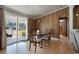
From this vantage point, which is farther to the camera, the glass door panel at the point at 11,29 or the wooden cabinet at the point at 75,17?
the wooden cabinet at the point at 75,17

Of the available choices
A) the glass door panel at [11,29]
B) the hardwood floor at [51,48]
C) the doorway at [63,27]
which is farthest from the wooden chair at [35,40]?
the doorway at [63,27]

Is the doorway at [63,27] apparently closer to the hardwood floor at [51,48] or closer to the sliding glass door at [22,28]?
the hardwood floor at [51,48]

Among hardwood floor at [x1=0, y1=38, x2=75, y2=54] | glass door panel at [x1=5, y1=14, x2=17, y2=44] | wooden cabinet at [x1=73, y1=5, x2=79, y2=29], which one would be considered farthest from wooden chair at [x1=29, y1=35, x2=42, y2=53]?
wooden cabinet at [x1=73, y1=5, x2=79, y2=29]

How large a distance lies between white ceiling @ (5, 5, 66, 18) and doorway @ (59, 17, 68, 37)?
10.6 inches

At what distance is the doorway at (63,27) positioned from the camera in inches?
93.6

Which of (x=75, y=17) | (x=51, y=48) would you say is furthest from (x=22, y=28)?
(x=75, y=17)

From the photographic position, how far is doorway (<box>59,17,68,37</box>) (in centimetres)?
238

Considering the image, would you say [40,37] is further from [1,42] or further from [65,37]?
[1,42]

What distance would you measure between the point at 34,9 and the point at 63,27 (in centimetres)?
71

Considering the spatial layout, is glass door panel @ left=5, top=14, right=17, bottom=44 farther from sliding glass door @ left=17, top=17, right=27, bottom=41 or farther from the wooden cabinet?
the wooden cabinet

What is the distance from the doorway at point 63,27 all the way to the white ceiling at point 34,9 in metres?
0.27

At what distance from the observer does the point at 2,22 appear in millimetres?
2336

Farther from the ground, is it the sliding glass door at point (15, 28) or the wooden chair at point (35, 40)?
the sliding glass door at point (15, 28)
